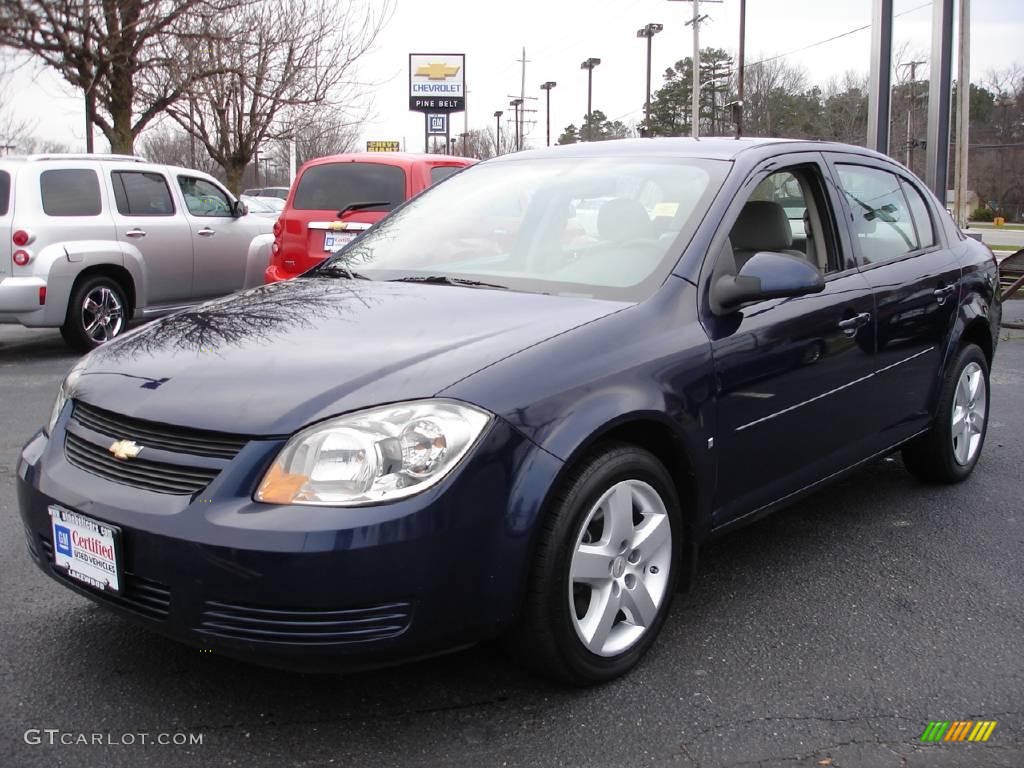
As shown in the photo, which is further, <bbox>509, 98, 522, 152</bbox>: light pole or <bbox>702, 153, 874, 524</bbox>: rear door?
<bbox>509, 98, 522, 152</bbox>: light pole

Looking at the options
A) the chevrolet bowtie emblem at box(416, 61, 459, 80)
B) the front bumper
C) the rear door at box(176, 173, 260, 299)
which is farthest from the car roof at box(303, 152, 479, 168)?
the chevrolet bowtie emblem at box(416, 61, 459, 80)

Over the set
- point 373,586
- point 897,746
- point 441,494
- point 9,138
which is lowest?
point 897,746

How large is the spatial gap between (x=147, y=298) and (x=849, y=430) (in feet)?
25.7

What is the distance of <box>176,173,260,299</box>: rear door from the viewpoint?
10.5 metres

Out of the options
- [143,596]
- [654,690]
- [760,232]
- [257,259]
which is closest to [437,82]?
[257,259]

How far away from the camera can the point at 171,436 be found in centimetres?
258

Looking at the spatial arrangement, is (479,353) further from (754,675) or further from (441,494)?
(754,675)

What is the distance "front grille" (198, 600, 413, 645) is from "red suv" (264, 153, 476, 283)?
6.96 metres

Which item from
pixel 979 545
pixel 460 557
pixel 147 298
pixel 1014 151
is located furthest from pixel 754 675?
pixel 1014 151

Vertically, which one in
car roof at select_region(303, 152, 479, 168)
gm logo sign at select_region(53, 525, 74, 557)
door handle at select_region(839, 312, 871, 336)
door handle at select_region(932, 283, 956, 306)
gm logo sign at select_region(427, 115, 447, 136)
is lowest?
gm logo sign at select_region(53, 525, 74, 557)

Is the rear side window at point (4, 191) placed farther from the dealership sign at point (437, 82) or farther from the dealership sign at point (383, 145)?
the dealership sign at point (437, 82)

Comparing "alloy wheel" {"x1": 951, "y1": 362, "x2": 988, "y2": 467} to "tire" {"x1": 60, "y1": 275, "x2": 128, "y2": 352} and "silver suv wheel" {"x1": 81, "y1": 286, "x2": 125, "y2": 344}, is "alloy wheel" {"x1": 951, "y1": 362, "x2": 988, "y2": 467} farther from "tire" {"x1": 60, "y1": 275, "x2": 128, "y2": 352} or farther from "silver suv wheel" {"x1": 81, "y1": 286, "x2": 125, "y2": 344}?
"silver suv wheel" {"x1": 81, "y1": 286, "x2": 125, "y2": 344}

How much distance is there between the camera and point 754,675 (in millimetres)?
3035

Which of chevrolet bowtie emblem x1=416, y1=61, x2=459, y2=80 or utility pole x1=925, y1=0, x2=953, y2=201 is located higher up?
chevrolet bowtie emblem x1=416, y1=61, x2=459, y2=80
